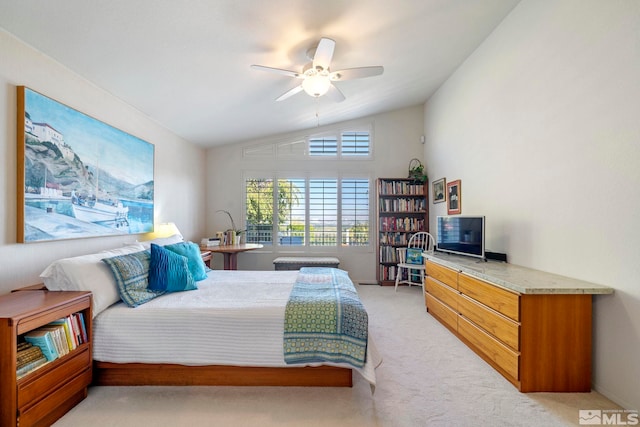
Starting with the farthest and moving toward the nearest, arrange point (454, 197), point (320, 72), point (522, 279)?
point (454, 197), point (320, 72), point (522, 279)

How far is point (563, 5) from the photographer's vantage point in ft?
7.53

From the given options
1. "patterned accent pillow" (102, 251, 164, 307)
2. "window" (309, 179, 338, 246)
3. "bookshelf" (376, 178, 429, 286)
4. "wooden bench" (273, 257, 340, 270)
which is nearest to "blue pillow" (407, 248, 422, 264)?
"bookshelf" (376, 178, 429, 286)

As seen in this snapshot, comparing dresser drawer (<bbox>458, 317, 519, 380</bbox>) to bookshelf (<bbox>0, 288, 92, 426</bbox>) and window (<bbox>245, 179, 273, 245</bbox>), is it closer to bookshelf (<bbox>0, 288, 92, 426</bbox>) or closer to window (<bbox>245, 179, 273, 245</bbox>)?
bookshelf (<bbox>0, 288, 92, 426</bbox>)

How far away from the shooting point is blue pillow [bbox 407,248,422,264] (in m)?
4.59

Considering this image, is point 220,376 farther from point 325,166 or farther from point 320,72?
point 325,166

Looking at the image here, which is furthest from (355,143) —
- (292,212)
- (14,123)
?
(14,123)

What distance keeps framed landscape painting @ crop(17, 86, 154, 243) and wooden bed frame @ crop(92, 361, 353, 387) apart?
113cm

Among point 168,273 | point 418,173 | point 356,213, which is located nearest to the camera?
point 168,273

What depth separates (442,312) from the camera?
3234 mm

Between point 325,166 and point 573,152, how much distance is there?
12.1 feet

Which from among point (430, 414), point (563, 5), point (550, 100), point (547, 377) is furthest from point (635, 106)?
point (430, 414)

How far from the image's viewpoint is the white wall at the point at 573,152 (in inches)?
71.4

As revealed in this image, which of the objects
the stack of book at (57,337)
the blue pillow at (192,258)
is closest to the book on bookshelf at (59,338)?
the stack of book at (57,337)

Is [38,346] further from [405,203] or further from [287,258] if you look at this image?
[405,203]
